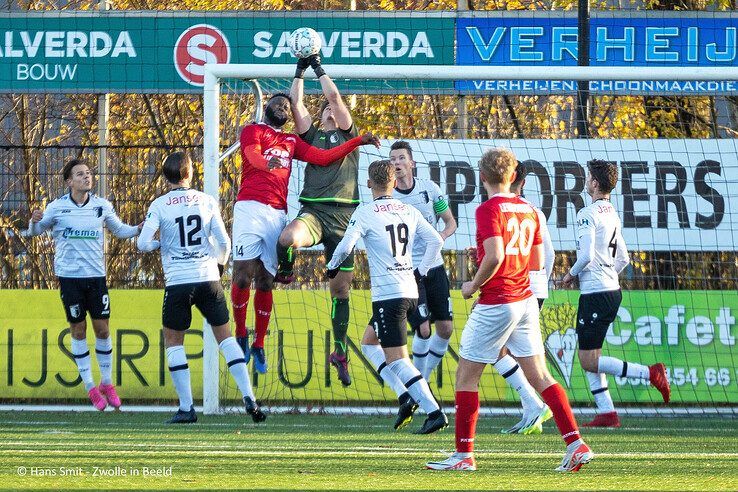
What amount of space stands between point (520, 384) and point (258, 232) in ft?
7.80

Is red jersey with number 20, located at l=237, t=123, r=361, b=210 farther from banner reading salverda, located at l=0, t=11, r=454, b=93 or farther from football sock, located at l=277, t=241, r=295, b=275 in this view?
banner reading salverda, located at l=0, t=11, r=454, b=93

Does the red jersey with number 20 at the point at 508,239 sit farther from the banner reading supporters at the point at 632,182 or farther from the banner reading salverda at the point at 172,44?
the banner reading salverda at the point at 172,44

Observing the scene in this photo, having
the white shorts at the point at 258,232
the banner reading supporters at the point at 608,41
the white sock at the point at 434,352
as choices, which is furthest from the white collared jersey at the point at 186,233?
the banner reading supporters at the point at 608,41

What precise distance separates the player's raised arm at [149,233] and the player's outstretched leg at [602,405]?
378 cm

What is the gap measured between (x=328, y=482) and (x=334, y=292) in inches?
144

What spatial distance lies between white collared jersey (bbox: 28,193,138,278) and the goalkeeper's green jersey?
202 cm

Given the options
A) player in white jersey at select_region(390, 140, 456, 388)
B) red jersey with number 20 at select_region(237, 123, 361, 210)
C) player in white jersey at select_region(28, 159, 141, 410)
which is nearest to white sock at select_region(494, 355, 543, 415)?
player in white jersey at select_region(390, 140, 456, 388)

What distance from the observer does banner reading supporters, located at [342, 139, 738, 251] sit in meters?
12.0

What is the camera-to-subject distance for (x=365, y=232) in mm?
8461

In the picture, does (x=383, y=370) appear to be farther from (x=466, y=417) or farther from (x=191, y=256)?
(x=466, y=417)

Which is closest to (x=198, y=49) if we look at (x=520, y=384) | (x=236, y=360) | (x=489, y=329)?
(x=236, y=360)

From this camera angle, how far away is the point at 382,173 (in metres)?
8.41

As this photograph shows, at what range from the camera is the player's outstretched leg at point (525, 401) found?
30.0 ft

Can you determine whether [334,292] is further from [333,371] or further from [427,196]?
[333,371]
